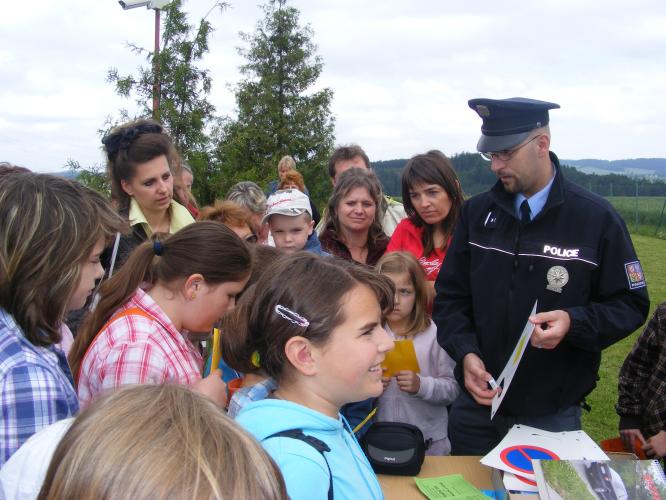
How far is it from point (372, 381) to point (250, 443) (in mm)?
886

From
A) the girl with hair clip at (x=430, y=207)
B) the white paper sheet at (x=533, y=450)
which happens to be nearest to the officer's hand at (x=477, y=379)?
the white paper sheet at (x=533, y=450)

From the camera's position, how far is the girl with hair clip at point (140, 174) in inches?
131

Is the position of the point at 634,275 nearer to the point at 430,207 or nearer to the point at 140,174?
the point at 430,207

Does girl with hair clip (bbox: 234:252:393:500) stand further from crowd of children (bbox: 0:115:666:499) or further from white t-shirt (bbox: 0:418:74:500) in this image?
white t-shirt (bbox: 0:418:74:500)

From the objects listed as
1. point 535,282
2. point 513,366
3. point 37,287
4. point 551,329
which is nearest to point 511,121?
point 535,282

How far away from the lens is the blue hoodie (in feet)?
4.19

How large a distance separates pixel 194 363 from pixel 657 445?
2.31 m

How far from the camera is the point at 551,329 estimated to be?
2.16 metres

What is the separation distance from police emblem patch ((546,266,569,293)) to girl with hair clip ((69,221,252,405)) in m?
1.22

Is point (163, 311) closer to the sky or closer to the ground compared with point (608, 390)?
closer to the sky

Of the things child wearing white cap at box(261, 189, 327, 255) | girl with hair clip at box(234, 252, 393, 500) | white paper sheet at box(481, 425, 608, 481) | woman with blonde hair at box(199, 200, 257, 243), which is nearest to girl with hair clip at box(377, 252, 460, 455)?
child wearing white cap at box(261, 189, 327, 255)

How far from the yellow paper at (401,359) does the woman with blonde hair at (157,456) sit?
2053 millimetres

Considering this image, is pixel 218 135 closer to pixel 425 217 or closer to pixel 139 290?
pixel 425 217

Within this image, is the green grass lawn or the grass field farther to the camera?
the grass field
